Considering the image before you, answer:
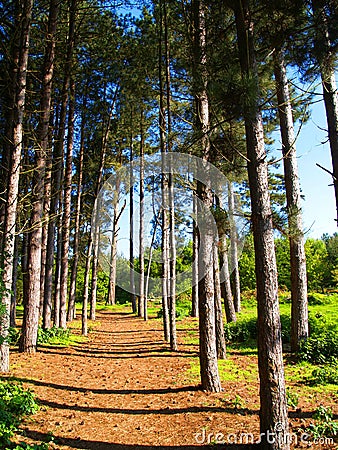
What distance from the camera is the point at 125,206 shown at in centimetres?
2088

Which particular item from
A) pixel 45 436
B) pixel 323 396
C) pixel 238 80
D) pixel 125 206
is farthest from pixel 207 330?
pixel 125 206

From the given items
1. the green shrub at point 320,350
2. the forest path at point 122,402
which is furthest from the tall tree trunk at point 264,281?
the green shrub at point 320,350

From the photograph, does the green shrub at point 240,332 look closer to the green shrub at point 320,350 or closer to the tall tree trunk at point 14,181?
the green shrub at point 320,350

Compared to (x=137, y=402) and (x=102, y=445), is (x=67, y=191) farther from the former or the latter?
(x=102, y=445)

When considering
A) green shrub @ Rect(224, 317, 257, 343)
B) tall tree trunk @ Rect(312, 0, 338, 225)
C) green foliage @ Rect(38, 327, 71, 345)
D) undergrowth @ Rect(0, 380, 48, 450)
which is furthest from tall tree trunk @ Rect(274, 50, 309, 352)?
green foliage @ Rect(38, 327, 71, 345)

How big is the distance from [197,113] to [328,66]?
2.14 m

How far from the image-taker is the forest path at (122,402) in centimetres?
414

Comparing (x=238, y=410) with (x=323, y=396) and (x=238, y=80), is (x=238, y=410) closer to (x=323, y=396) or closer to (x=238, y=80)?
(x=323, y=396)

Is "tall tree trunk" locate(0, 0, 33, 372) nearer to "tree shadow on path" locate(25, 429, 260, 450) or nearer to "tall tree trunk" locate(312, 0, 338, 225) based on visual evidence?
"tree shadow on path" locate(25, 429, 260, 450)

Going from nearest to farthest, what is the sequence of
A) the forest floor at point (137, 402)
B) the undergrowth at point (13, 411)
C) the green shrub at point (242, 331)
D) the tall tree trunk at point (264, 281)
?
the undergrowth at point (13, 411) < the tall tree trunk at point (264, 281) < the forest floor at point (137, 402) < the green shrub at point (242, 331)

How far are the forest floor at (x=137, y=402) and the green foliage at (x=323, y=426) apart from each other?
0.17m

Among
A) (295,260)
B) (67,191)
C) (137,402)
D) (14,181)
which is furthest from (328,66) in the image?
(67,191)

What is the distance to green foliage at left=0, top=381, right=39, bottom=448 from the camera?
12.2 feet

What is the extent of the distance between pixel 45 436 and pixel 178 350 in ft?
18.5
